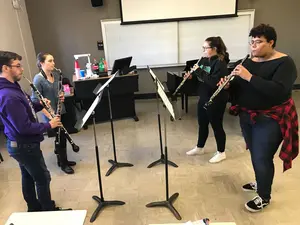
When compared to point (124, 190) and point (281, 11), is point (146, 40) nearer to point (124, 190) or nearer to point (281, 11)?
point (281, 11)

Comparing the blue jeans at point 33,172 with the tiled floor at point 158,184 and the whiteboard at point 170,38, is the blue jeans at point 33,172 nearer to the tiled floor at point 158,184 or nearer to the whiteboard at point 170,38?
the tiled floor at point 158,184

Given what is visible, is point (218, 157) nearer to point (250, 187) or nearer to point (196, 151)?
point (196, 151)

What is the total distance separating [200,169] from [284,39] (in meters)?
3.63

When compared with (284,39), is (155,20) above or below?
above

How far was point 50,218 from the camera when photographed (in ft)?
5.28

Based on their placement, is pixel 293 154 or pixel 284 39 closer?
pixel 293 154

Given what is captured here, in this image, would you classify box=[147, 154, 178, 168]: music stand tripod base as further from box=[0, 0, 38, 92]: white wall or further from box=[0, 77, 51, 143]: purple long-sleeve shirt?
box=[0, 0, 38, 92]: white wall

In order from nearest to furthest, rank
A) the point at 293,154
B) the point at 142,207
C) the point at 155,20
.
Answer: the point at 293,154, the point at 142,207, the point at 155,20

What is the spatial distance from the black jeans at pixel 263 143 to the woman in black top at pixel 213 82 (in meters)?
0.57

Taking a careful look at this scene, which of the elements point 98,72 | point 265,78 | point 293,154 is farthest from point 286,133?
point 98,72

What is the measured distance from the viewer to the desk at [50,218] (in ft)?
5.16

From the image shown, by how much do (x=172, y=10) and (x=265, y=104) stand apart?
3.49 metres

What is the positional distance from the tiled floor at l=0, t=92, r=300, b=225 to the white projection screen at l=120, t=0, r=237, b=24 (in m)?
2.30

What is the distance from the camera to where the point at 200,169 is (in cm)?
313
